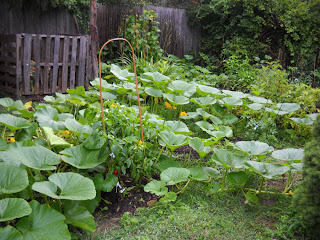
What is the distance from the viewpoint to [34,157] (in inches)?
86.8

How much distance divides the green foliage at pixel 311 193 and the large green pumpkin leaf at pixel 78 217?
4.72 feet

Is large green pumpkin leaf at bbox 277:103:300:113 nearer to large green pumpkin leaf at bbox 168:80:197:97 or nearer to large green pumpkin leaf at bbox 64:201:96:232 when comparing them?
large green pumpkin leaf at bbox 168:80:197:97

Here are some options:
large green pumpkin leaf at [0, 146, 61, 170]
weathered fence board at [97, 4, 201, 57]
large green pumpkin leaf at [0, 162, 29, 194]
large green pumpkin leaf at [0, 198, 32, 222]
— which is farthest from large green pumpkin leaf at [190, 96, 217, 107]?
weathered fence board at [97, 4, 201, 57]

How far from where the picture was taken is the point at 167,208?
2523 mm

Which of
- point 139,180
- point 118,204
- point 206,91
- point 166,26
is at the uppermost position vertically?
point 166,26

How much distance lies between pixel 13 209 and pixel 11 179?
0.25 m

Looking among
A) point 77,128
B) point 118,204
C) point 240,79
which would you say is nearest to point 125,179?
point 118,204

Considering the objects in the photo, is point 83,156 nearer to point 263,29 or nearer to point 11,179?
point 11,179

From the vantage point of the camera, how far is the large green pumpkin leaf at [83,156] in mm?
2371

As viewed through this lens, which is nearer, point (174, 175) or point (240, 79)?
point (174, 175)

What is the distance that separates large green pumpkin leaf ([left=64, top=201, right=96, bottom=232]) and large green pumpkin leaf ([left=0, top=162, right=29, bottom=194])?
0.39 m

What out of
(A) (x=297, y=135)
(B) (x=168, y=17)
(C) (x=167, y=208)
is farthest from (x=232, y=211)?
(B) (x=168, y=17)

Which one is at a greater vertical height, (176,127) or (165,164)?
(176,127)

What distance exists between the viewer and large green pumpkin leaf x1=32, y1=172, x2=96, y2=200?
6.41 feet
